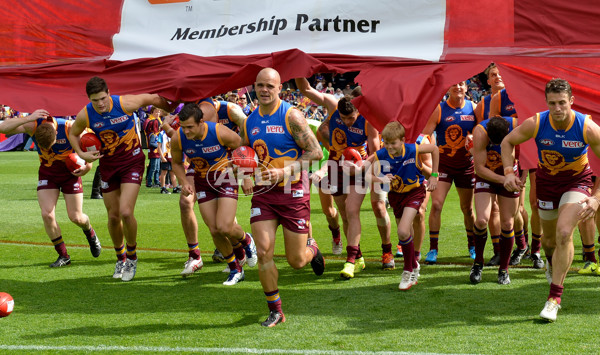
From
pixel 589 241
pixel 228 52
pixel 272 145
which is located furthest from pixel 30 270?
pixel 589 241

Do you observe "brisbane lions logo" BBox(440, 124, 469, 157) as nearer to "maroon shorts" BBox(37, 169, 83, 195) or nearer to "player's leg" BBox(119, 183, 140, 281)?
"player's leg" BBox(119, 183, 140, 281)

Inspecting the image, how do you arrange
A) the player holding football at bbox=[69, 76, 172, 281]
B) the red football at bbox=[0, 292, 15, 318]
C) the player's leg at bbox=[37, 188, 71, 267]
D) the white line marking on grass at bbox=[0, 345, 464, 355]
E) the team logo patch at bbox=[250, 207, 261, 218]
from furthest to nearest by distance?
1. the player's leg at bbox=[37, 188, 71, 267]
2. the player holding football at bbox=[69, 76, 172, 281]
3. the team logo patch at bbox=[250, 207, 261, 218]
4. the white line marking on grass at bbox=[0, 345, 464, 355]
5. the red football at bbox=[0, 292, 15, 318]

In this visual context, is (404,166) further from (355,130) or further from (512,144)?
(512,144)

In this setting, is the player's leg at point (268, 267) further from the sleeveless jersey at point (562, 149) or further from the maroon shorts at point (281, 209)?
the sleeveless jersey at point (562, 149)

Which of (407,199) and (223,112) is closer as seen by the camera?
(407,199)

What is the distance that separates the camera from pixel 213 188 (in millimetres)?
7492

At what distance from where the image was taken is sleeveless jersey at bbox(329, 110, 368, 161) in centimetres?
807

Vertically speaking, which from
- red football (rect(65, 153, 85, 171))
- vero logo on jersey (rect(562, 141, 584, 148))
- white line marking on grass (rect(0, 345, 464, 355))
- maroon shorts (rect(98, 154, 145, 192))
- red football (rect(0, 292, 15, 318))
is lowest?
white line marking on grass (rect(0, 345, 464, 355))

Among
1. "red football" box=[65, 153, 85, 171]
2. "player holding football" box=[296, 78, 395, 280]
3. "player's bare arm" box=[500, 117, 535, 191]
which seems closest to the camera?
"player's bare arm" box=[500, 117, 535, 191]

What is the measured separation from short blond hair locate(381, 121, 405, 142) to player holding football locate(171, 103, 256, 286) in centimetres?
150

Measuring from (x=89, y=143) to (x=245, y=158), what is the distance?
2.46m

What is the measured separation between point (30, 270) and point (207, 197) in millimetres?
2597

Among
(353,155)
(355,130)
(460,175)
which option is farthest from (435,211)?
(353,155)

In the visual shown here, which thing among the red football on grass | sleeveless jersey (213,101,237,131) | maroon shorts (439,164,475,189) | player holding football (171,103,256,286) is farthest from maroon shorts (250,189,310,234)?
maroon shorts (439,164,475,189)
